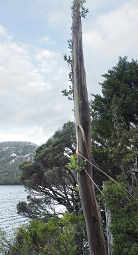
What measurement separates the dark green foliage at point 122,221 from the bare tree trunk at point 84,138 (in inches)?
122

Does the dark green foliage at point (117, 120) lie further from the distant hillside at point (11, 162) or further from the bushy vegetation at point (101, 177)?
the distant hillside at point (11, 162)

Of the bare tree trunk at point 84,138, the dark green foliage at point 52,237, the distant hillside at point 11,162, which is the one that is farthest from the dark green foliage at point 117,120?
the distant hillside at point 11,162

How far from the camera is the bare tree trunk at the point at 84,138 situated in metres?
1.35

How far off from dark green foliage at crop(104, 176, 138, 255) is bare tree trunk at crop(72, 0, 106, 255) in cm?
309

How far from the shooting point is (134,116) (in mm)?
8789

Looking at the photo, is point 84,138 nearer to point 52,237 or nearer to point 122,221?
point 122,221

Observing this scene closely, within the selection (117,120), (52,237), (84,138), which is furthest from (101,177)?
(84,138)

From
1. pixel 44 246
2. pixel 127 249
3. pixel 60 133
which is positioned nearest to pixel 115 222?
pixel 127 249

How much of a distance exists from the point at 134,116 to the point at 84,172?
7938 mm

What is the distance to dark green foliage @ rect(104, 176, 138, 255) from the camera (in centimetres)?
445

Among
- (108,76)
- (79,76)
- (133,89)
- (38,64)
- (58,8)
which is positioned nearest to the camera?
(79,76)

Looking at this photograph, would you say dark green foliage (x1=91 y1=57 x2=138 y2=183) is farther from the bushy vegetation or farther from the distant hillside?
the distant hillside

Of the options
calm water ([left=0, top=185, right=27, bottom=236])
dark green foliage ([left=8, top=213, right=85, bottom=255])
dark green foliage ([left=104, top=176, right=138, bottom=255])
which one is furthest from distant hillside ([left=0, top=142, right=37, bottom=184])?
dark green foliage ([left=104, top=176, right=138, bottom=255])

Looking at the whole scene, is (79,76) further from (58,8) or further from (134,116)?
(134,116)
